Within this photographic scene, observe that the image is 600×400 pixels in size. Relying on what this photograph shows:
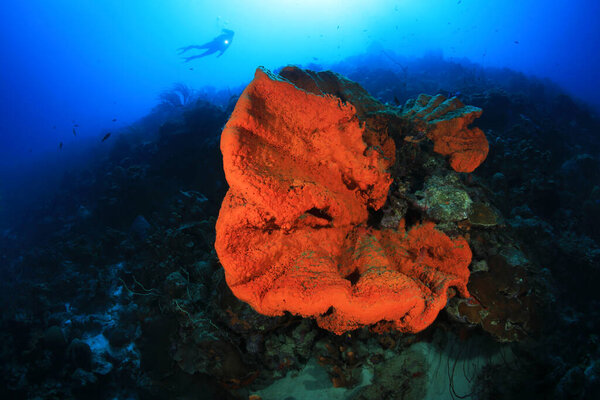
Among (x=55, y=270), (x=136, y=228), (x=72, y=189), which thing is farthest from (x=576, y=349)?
(x=72, y=189)

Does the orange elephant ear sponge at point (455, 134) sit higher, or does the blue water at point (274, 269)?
the orange elephant ear sponge at point (455, 134)

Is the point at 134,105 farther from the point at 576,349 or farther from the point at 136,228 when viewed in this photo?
the point at 576,349

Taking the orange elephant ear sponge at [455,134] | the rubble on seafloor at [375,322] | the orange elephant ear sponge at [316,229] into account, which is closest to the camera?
the orange elephant ear sponge at [316,229]

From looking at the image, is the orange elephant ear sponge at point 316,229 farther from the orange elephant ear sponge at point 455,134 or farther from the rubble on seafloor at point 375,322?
the orange elephant ear sponge at point 455,134

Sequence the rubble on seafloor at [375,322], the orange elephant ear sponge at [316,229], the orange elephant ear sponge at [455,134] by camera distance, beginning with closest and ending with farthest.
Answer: the orange elephant ear sponge at [316,229], the rubble on seafloor at [375,322], the orange elephant ear sponge at [455,134]

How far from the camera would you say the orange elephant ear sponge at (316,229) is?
177 centimetres

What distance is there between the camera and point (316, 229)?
2.21 meters

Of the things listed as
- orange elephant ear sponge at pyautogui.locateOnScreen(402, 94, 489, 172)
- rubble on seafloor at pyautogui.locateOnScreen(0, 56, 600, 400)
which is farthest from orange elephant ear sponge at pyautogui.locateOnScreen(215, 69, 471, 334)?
orange elephant ear sponge at pyautogui.locateOnScreen(402, 94, 489, 172)

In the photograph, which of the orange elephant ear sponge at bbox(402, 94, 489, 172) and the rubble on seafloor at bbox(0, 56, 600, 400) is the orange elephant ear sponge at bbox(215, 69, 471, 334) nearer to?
the rubble on seafloor at bbox(0, 56, 600, 400)

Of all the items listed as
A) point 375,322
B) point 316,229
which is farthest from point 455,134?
point 375,322

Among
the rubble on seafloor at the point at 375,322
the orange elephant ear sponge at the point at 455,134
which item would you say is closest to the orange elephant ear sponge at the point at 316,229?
the rubble on seafloor at the point at 375,322

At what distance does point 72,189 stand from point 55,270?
6104mm

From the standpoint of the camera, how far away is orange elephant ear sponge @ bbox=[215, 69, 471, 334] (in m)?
1.77

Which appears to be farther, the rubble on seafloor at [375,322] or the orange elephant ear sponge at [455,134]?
the orange elephant ear sponge at [455,134]
